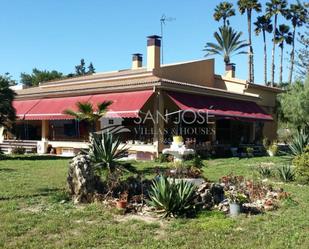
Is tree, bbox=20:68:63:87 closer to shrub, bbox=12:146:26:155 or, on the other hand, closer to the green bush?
shrub, bbox=12:146:26:155

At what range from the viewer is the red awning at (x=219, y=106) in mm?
25500

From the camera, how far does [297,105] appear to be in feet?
106

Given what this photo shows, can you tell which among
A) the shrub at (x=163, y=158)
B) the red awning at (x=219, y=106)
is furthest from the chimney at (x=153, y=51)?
the shrub at (x=163, y=158)

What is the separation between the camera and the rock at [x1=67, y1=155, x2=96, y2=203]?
11148 millimetres

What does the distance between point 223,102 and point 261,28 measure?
34538 millimetres

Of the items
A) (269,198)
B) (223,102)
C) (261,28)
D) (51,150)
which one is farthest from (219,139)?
(261,28)

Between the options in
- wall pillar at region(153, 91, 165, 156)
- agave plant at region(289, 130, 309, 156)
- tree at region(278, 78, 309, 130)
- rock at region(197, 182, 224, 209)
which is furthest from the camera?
tree at region(278, 78, 309, 130)

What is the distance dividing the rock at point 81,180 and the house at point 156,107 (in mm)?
12559

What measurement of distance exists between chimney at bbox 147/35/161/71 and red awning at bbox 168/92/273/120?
109 inches

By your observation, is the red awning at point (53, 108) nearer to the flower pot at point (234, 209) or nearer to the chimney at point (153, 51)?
the chimney at point (153, 51)

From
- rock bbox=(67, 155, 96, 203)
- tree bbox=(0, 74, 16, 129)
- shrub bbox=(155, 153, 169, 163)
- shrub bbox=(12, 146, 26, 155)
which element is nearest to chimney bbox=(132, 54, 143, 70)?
shrub bbox=(12, 146, 26, 155)

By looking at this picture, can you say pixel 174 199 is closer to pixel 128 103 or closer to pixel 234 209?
pixel 234 209

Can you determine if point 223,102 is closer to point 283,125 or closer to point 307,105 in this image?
point 307,105

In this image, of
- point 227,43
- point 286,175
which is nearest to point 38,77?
point 227,43
